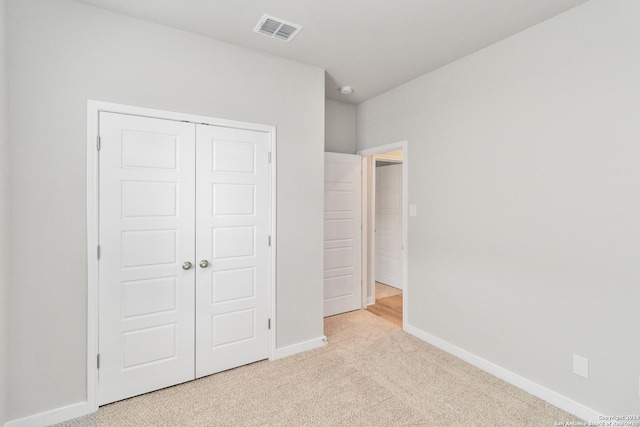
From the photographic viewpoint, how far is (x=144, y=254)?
2.19 m

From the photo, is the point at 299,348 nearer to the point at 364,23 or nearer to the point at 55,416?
the point at 55,416

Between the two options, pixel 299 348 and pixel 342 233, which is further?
pixel 342 233

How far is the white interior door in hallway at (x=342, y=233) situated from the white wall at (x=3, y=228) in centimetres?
278

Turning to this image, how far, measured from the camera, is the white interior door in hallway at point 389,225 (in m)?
5.07

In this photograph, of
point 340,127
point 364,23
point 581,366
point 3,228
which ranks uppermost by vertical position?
point 364,23

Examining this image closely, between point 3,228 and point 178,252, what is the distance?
98 cm

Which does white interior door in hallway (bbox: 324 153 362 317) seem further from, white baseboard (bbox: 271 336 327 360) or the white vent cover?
the white vent cover

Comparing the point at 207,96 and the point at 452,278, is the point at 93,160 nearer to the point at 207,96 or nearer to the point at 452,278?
the point at 207,96

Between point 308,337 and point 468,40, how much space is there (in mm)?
3015

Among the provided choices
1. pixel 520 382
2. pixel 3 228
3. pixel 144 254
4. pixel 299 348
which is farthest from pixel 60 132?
pixel 520 382

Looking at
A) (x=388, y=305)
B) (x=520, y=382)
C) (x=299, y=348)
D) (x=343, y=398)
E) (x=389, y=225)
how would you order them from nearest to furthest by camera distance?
(x=343, y=398) → (x=520, y=382) → (x=299, y=348) → (x=388, y=305) → (x=389, y=225)

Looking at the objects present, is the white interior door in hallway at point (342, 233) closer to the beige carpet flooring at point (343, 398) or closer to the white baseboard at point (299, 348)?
the white baseboard at point (299, 348)

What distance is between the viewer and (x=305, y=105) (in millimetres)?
2881

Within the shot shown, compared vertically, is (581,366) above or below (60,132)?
below
